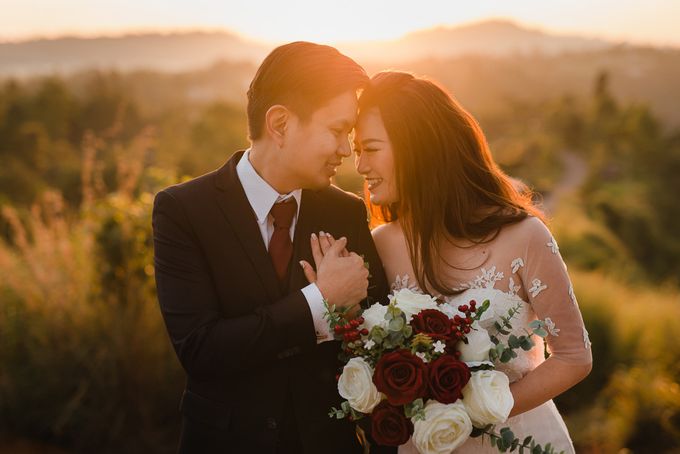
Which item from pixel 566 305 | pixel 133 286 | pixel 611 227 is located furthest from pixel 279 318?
pixel 611 227

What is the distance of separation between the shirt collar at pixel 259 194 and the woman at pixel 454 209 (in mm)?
455

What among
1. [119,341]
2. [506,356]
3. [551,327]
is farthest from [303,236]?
[119,341]

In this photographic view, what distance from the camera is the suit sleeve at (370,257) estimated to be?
2.77 m

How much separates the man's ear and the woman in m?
0.37

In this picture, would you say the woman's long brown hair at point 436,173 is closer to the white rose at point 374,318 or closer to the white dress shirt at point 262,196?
the white dress shirt at point 262,196

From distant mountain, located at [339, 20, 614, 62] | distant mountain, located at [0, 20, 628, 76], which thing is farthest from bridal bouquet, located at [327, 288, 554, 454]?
distant mountain, located at [339, 20, 614, 62]

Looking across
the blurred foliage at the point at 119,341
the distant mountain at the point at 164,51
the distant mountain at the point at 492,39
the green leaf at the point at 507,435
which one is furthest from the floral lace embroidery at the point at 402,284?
the distant mountain at the point at 492,39

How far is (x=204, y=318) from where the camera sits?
2363 millimetres

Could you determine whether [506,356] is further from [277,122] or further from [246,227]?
[277,122]

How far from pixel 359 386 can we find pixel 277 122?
1.16m

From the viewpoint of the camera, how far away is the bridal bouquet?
2008 mm

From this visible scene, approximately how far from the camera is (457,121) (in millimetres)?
2793

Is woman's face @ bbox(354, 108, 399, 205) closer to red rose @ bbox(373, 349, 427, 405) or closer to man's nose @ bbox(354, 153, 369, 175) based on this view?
man's nose @ bbox(354, 153, 369, 175)

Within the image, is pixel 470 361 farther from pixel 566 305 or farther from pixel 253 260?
pixel 253 260
